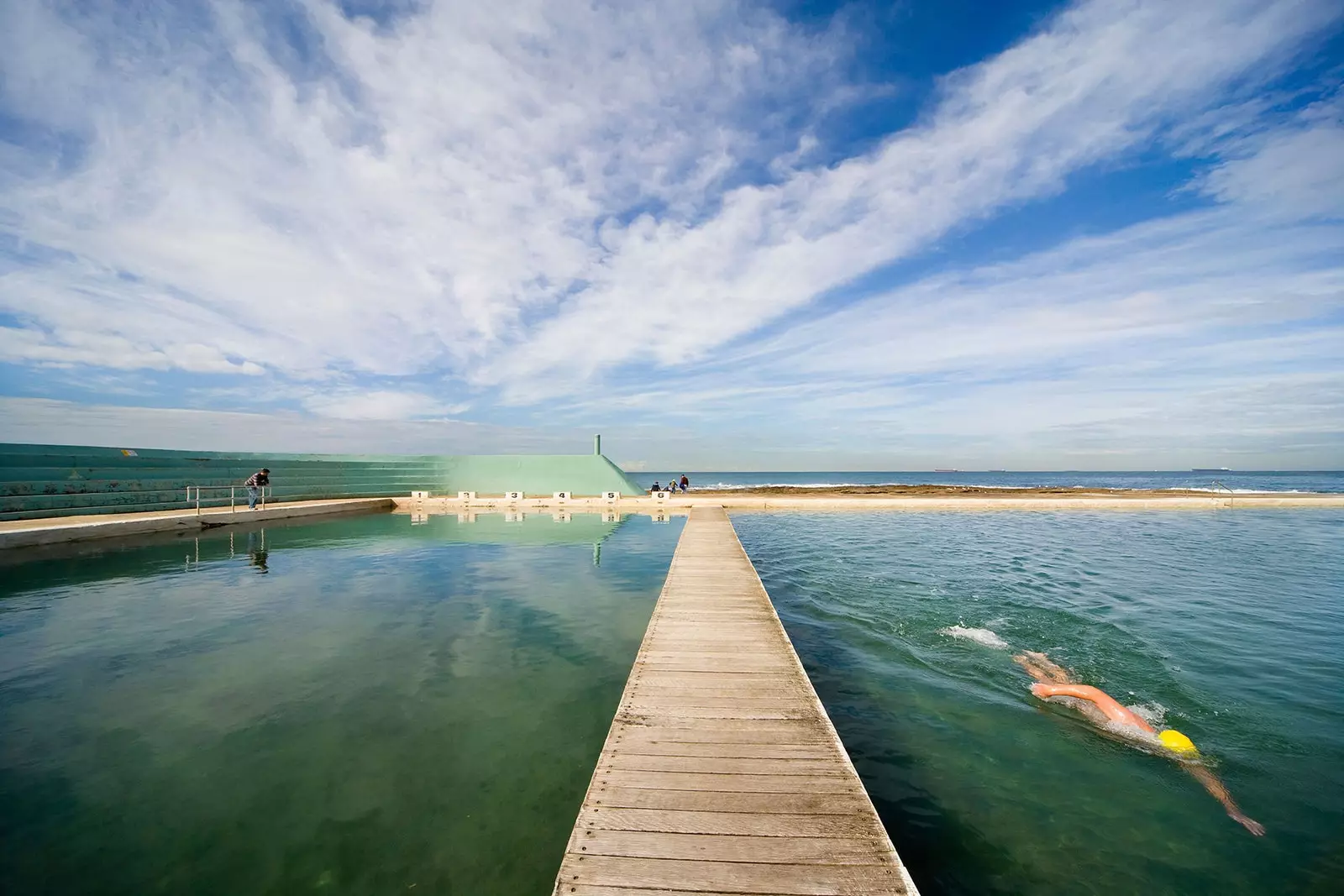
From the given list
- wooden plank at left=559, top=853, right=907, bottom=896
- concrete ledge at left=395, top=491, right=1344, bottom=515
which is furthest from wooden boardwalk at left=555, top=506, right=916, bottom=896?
concrete ledge at left=395, top=491, right=1344, bottom=515

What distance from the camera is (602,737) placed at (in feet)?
15.1

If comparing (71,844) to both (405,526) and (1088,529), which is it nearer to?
(405,526)

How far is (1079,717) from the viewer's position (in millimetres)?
5188

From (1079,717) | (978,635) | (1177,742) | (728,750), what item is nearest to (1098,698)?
(1079,717)

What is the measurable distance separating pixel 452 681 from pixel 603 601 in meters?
3.28

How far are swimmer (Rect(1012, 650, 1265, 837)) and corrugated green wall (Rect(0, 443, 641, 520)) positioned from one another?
21106mm

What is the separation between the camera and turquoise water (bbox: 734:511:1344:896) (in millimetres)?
3385

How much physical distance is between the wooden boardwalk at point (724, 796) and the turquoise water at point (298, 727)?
720 mm

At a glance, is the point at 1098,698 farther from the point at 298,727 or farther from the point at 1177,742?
the point at 298,727

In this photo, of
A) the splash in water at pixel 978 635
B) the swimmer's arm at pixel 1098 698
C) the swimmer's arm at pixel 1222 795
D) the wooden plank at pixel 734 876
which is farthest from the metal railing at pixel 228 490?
the swimmer's arm at pixel 1222 795

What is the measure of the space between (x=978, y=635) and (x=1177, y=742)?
8.68 feet

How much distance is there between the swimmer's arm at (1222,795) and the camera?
144 inches

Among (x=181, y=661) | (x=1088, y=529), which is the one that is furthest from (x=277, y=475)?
(x=1088, y=529)

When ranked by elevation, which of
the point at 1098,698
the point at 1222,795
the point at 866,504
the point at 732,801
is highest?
the point at 866,504
